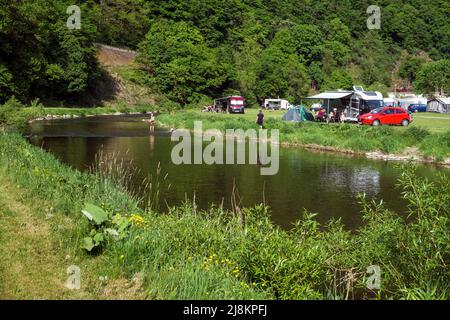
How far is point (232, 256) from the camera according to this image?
880 centimetres

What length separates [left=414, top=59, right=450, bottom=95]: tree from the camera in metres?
103

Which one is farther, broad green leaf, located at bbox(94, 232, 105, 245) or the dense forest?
the dense forest

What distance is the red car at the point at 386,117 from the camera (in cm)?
4166

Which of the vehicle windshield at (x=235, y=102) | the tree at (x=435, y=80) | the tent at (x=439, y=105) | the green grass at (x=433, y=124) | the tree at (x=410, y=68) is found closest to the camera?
the green grass at (x=433, y=124)

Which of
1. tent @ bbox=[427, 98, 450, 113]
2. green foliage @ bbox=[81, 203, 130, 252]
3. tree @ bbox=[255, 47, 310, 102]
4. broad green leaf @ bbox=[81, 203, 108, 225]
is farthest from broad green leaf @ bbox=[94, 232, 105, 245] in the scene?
tree @ bbox=[255, 47, 310, 102]

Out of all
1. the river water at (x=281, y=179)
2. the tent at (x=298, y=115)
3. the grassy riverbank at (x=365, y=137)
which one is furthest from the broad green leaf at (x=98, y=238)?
the tent at (x=298, y=115)

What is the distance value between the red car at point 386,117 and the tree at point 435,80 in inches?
2620

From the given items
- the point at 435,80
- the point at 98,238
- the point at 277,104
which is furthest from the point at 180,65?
the point at 98,238

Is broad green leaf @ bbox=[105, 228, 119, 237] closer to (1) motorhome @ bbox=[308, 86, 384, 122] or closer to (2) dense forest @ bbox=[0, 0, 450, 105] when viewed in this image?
(1) motorhome @ bbox=[308, 86, 384, 122]

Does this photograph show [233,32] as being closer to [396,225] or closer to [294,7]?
[294,7]

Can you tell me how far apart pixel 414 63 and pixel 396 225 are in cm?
16392

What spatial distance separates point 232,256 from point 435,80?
4190 inches

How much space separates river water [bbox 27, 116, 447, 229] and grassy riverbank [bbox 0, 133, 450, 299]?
433 cm

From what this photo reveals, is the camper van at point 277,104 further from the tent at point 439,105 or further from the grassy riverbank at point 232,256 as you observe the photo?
the grassy riverbank at point 232,256
